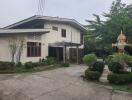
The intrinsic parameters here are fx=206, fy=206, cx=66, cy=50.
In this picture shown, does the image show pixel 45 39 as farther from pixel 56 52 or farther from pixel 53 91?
pixel 53 91

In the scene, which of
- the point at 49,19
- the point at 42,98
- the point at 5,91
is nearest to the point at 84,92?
the point at 42,98

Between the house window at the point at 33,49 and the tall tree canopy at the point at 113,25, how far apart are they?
25.6 ft

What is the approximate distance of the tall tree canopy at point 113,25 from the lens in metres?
21.5

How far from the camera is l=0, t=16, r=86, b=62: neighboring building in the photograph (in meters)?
17.0

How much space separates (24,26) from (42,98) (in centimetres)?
1597

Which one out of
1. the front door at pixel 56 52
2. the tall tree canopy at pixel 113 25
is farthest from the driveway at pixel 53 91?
the tall tree canopy at pixel 113 25

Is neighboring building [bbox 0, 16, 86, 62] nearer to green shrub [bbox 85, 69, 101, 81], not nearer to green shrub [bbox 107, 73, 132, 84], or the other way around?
green shrub [bbox 85, 69, 101, 81]

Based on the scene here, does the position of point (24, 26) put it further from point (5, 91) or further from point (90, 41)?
point (5, 91)

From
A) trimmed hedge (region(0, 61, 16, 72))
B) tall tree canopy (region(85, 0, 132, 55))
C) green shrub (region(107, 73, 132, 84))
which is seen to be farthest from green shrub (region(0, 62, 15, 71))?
tall tree canopy (region(85, 0, 132, 55))

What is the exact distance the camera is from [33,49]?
61.6 feet

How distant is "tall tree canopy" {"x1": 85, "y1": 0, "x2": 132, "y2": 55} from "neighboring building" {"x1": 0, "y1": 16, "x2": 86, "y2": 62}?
226 cm

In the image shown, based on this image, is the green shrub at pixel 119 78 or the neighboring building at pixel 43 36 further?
the neighboring building at pixel 43 36

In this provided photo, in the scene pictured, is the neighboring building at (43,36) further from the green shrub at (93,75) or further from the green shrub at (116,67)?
the green shrub at (116,67)

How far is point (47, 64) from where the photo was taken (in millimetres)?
18375
